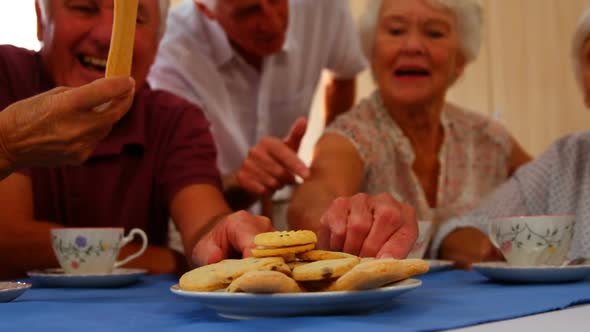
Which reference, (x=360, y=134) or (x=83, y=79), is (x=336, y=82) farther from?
(x=83, y=79)

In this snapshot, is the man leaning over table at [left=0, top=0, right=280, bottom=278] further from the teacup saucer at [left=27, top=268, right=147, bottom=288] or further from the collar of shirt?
the collar of shirt

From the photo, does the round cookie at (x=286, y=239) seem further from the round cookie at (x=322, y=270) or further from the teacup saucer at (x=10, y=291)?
the teacup saucer at (x=10, y=291)

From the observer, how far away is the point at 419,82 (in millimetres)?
1608

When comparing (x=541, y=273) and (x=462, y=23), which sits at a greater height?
(x=462, y=23)

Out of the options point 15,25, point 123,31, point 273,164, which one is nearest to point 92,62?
point 273,164

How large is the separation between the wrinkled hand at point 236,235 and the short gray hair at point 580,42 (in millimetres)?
872

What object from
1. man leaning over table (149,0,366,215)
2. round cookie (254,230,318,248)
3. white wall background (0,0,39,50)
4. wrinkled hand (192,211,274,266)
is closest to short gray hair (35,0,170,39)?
man leaning over table (149,0,366,215)

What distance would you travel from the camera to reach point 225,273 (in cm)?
62

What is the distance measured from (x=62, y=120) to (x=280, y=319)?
1.27 ft

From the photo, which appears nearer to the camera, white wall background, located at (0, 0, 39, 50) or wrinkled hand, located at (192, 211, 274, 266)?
wrinkled hand, located at (192, 211, 274, 266)

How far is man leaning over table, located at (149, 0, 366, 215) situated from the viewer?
1920 mm

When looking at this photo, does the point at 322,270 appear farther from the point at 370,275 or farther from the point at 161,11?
the point at 161,11

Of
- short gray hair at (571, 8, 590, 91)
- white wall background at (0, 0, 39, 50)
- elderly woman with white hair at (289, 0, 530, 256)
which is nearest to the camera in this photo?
short gray hair at (571, 8, 590, 91)

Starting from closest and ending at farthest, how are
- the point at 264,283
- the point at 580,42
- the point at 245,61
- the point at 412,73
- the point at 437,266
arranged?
the point at 264,283
the point at 437,266
the point at 580,42
the point at 412,73
the point at 245,61
